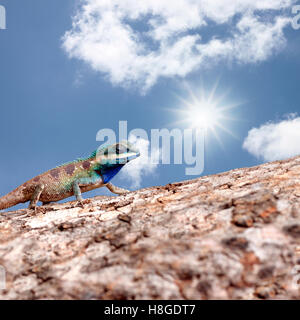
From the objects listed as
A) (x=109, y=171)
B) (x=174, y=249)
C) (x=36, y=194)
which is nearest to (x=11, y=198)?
(x=36, y=194)

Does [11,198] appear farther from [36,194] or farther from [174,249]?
[174,249]

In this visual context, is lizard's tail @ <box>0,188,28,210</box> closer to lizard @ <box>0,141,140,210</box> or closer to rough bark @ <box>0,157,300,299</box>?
lizard @ <box>0,141,140,210</box>

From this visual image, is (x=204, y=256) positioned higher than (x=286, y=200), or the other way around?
(x=286, y=200)

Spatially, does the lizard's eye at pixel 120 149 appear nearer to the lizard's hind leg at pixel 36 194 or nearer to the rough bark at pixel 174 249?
the lizard's hind leg at pixel 36 194

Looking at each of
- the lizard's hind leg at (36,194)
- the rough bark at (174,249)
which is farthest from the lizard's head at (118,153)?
the rough bark at (174,249)
